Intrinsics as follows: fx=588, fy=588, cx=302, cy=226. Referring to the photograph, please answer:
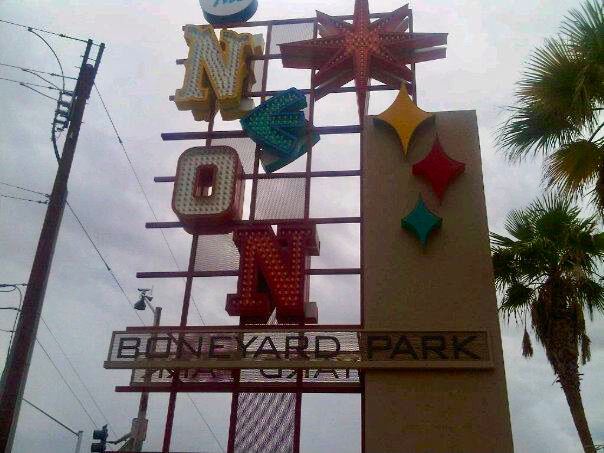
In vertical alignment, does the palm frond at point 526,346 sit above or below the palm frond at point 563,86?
below

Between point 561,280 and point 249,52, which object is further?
point 249,52

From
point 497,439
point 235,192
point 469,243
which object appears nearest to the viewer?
point 497,439

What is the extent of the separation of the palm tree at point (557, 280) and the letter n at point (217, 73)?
7.58 meters

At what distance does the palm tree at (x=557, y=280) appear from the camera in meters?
11.6

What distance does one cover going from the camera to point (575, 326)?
11.8m

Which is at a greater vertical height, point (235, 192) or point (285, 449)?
point (235, 192)

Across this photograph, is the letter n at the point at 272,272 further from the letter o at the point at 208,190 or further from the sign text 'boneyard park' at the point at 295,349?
the letter o at the point at 208,190

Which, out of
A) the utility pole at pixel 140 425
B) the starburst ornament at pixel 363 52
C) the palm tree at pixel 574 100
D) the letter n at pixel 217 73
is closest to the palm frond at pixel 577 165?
the palm tree at pixel 574 100

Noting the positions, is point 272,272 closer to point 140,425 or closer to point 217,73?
point 217,73

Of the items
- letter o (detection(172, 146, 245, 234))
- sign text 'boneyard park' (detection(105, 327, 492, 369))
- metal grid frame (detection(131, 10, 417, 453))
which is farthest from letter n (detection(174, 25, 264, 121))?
sign text 'boneyard park' (detection(105, 327, 492, 369))

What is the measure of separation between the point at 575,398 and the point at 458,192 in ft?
15.1

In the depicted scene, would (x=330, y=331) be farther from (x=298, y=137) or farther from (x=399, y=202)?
(x=298, y=137)

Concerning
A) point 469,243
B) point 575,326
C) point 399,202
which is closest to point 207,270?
point 399,202

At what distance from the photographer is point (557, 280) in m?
12.2
